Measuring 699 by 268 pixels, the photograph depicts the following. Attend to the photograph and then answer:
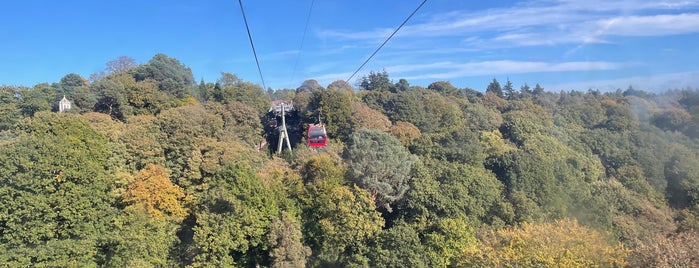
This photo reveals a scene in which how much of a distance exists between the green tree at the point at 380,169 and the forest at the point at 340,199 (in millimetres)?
70

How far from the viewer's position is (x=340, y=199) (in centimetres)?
1736

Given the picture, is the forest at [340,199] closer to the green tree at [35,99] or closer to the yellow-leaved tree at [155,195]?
the yellow-leaved tree at [155,195]

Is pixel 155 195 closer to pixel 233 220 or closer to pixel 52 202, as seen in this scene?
pixel 52 202

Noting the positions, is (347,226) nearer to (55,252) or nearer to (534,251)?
(534,251)

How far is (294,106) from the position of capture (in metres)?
37.7

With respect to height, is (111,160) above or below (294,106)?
below

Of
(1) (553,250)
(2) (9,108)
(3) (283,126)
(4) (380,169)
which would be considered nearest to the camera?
(1) (553,250)

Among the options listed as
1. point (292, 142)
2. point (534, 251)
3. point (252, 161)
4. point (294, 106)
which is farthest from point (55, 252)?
point (294, 106)

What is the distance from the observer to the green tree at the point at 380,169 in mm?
19125

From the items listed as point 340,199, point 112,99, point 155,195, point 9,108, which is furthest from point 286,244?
point 9,108

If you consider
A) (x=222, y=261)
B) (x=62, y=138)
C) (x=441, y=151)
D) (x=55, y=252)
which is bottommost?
(x=222, y=261)

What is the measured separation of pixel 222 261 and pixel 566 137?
1023 inches

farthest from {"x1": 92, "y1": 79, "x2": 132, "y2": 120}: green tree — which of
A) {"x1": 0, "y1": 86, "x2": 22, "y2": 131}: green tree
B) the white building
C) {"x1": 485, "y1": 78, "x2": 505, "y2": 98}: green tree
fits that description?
{"x1": 485, "y1": 78, "x2": 505, "y2": 98}: green tree

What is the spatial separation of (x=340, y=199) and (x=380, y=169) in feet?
10.3
